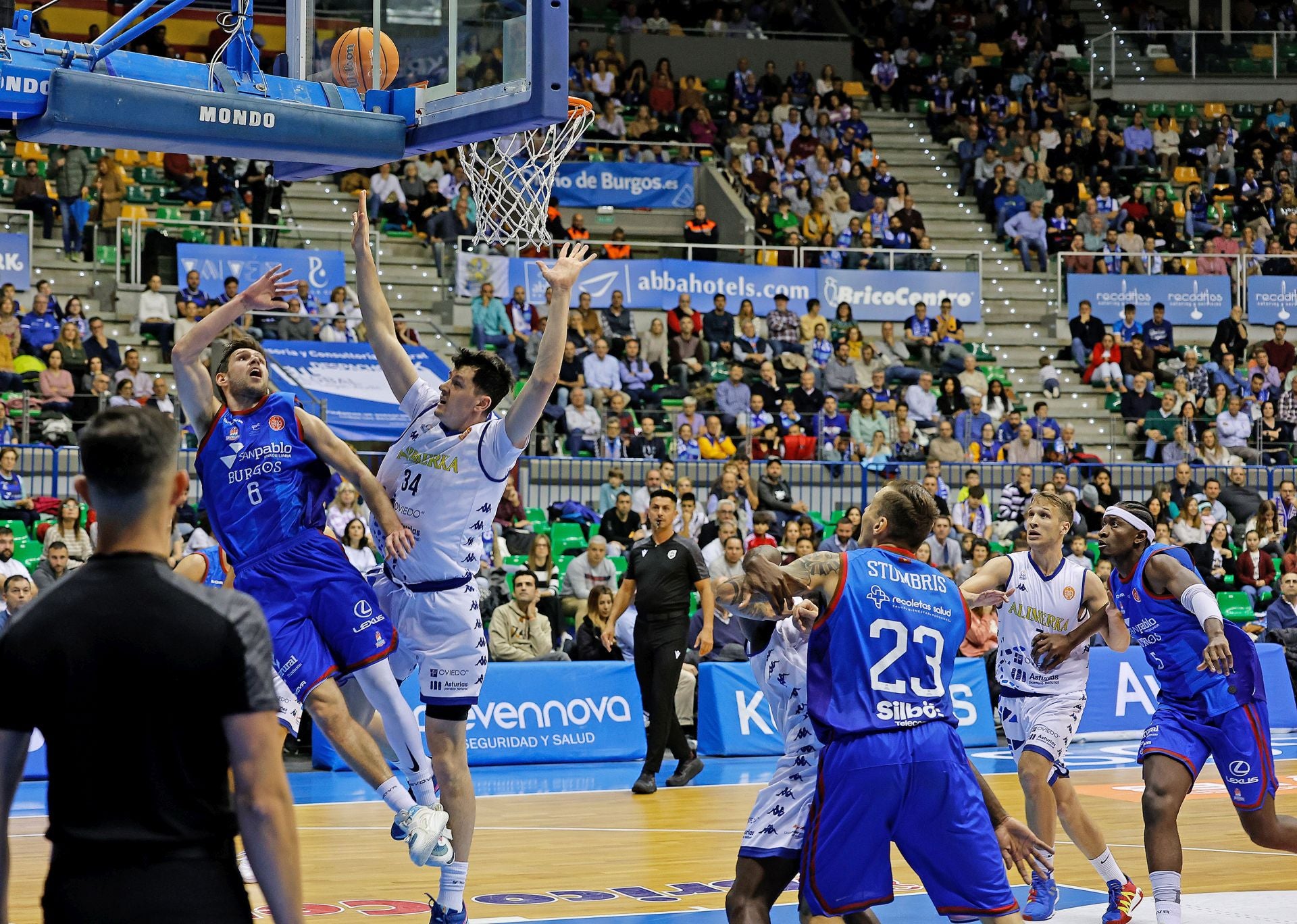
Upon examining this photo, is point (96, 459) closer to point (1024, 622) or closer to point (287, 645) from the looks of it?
point (287, 645)

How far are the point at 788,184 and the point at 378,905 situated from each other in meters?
20.1

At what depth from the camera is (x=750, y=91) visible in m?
28.4

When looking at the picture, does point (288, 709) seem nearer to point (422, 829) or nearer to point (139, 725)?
point (422, 829)

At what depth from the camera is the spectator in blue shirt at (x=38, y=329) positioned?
17922mm

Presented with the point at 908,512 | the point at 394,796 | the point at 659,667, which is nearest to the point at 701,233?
the point at 659,667

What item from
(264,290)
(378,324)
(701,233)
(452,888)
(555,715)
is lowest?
(555,715)

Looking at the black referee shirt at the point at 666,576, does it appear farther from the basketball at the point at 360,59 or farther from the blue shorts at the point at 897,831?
the blue shorts at the point at 897,831

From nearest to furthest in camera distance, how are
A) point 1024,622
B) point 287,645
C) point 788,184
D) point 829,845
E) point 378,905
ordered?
point 829,845, point 287,645, point 378,905, point 1024,622, point 788,184

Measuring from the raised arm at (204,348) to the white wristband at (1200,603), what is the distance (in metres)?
4.50

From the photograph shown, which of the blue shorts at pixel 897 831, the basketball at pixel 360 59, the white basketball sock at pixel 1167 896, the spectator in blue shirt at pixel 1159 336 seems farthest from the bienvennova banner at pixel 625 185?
the blue shorts at pixel 897 831

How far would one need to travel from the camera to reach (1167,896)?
23.5 ft

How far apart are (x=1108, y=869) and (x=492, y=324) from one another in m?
14.1

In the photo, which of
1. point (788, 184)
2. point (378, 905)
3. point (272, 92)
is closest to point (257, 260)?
point (788, 184)

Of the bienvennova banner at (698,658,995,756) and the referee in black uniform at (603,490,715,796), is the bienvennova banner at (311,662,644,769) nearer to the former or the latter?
the bienvennova banner at (698,658,995,756)
